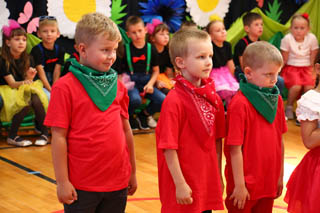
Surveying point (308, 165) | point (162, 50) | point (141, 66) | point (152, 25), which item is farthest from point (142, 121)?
point (308, 165)

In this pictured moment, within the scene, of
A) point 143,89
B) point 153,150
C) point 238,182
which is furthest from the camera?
point 143,89

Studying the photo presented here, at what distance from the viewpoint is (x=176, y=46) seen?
106 inches

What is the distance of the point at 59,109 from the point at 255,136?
1048 mm

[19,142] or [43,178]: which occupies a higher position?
[43,178]

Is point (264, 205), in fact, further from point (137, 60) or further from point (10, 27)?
point (10, 27)

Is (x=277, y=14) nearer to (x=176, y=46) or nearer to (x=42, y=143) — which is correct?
(x=42, y=143)

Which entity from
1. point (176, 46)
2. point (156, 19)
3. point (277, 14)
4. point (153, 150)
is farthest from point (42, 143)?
point (277, 14)

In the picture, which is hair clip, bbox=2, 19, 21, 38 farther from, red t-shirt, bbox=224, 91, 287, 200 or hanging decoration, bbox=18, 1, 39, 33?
red t-shirt, bbox=224, 91, 287, 200

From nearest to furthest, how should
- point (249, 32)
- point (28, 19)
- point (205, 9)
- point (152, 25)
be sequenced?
point (28, 19) → point (152, 25) → point (249, 32) → point (205, 9)

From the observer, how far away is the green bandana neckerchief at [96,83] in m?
2.43

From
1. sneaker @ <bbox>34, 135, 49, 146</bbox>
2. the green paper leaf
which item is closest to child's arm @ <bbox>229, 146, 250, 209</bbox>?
sneaker @ <bbox>34, 135, 49, 146</bbox>

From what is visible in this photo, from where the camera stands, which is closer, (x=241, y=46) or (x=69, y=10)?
(x=69, y=10)

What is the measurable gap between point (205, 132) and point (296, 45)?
5111mm

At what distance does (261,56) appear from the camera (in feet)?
9.32
